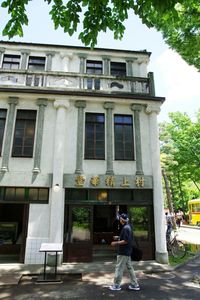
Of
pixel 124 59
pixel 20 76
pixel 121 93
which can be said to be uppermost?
pixel 124 59

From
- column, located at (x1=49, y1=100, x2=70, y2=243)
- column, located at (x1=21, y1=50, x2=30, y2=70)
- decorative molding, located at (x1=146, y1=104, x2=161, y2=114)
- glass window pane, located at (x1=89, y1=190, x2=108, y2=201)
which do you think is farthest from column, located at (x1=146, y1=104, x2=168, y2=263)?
column, located at (x1=21, y1=50, x2=30, y2=70)

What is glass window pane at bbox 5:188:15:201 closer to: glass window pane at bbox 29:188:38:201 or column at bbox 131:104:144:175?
A: glass window pane at bbox 29:188:38:201

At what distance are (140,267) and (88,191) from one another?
12.3 feet

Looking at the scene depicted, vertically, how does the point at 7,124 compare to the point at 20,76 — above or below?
below

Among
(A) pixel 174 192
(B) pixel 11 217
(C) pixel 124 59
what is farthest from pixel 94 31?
(A) pixel 174 192

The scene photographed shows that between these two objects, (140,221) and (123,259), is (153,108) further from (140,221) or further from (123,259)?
(123,259)

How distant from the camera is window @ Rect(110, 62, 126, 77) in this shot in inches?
536

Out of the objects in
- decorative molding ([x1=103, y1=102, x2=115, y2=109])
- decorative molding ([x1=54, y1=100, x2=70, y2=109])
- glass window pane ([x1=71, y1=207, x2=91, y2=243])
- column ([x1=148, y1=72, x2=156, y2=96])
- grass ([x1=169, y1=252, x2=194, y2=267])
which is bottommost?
grass ([x1=169, y1=252, x2=194, y2=267])

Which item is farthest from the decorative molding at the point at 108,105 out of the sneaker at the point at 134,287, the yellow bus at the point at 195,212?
the yellow bus at the point at 195,212

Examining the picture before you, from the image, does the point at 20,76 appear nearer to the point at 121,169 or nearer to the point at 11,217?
the point at 121,169

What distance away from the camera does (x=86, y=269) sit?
9.00 m

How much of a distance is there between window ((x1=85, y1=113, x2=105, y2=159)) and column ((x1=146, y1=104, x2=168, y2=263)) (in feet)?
7.83

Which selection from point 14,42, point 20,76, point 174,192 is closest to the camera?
point 20,76

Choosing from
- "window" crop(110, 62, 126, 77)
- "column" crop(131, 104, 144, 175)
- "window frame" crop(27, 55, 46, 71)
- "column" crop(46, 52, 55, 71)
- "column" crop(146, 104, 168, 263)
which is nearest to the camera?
"column" crop(146, 104, 168, 263)
